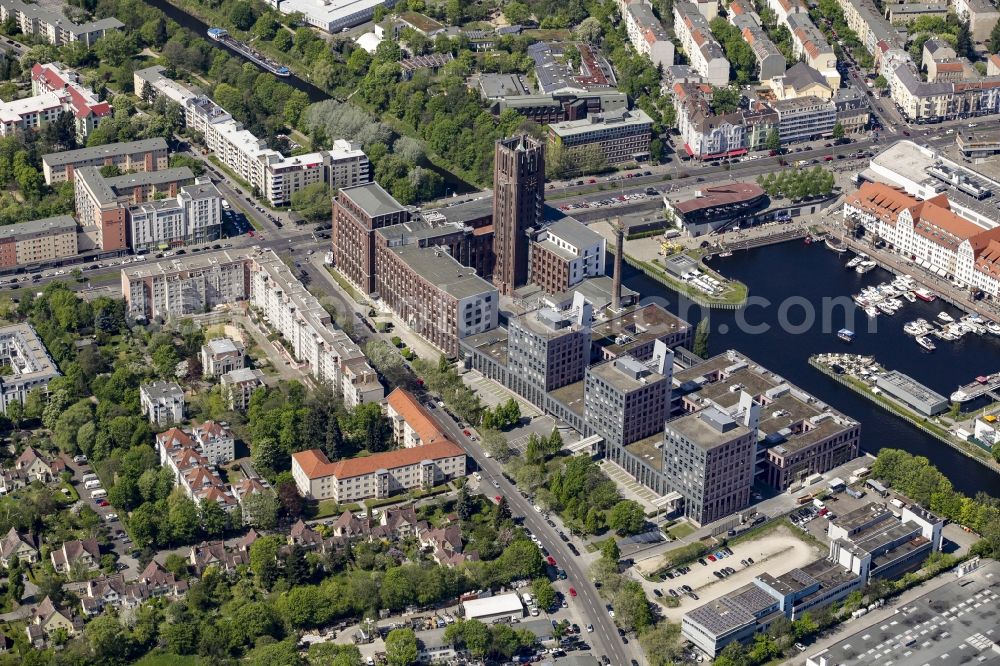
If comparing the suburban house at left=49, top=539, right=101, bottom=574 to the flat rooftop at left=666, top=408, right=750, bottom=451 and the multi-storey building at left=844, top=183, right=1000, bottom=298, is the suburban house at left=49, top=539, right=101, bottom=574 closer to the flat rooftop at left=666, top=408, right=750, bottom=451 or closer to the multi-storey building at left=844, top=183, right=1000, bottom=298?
the flat rooftop at left=666, top=408, right=750, bottom=451

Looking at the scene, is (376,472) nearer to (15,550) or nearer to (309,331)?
(309,331)

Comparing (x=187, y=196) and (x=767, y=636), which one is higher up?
(x=187, y=196)

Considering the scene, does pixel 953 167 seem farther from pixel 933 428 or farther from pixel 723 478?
pixel 723 478

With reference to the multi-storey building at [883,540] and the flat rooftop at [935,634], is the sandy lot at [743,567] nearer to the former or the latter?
the multi-storey building at [883,540]

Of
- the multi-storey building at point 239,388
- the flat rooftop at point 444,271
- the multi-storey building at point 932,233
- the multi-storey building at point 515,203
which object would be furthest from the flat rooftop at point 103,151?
the multi-storey building at point 932,233

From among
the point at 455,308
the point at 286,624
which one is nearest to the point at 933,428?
the point at 455,308

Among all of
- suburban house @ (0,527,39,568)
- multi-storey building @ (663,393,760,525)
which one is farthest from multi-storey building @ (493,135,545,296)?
suburban house @ (0,527,39,568)
